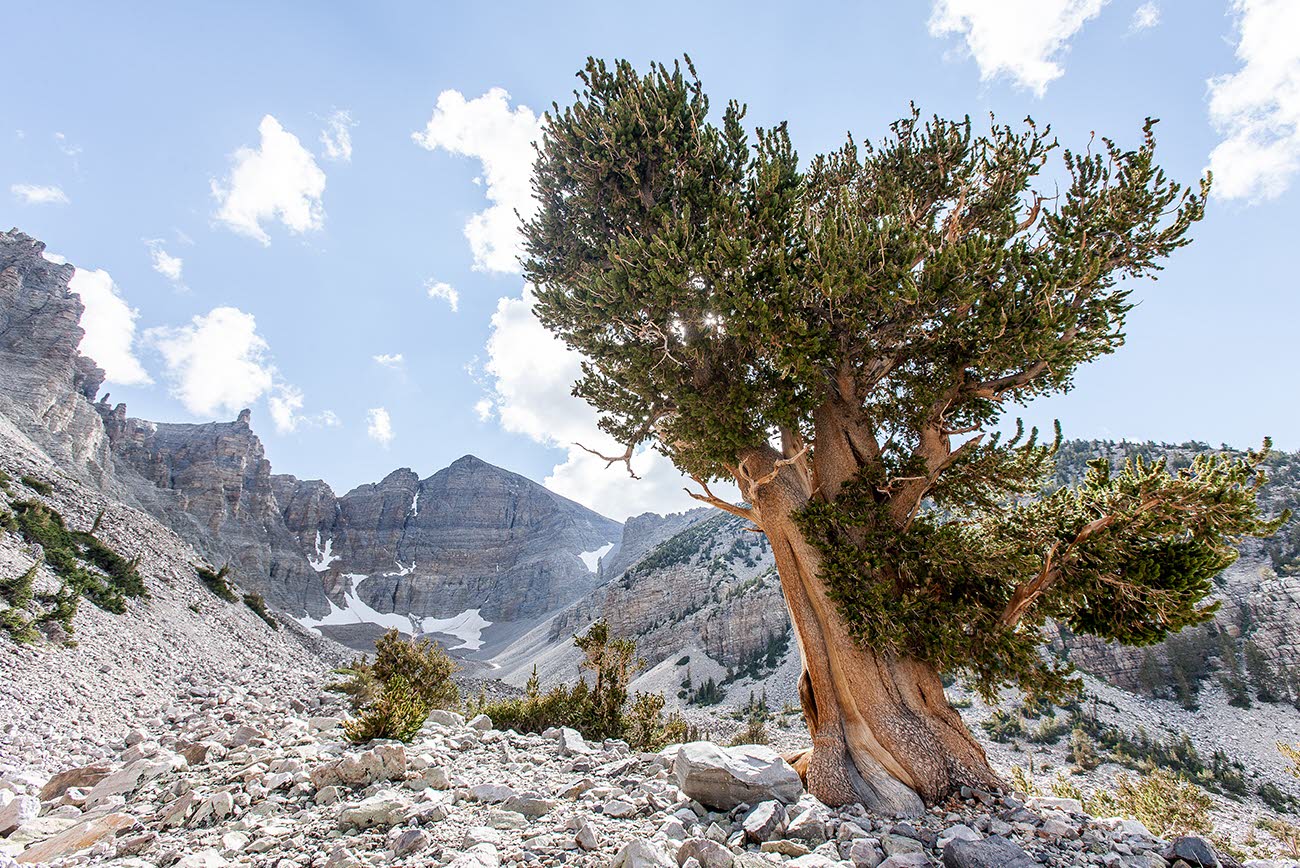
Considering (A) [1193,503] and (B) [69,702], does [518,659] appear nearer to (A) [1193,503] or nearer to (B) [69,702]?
(B) [69,702]

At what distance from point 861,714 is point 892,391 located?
18.0 ft

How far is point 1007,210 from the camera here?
9836 mm

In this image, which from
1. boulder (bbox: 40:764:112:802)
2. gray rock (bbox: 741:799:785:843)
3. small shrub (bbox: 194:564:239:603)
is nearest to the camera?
gray rock (bbox: 741:799:785:843)

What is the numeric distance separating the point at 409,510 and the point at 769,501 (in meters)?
191

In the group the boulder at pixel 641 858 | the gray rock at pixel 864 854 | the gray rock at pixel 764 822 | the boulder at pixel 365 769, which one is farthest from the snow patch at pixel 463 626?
the boulder at pixel 641 858

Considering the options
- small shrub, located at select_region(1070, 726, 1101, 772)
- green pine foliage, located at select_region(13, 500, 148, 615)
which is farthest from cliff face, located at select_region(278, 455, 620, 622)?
small shrub, located at select_region(1070, 726, 1101, 772)

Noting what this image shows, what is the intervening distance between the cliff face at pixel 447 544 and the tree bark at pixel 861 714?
146 m

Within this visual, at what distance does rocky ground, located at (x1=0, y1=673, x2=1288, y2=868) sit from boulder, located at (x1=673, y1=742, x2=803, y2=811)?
2 centimetres

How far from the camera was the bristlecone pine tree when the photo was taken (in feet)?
24.2

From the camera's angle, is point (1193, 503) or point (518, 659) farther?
point (518, 659)

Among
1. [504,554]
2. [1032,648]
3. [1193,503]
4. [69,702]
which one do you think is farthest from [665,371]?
[504,554]

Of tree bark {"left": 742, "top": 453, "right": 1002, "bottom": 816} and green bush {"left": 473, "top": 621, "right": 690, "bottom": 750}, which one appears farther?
green bush {"left": 473, "top": 621, "right": 690, "bottom": 750}

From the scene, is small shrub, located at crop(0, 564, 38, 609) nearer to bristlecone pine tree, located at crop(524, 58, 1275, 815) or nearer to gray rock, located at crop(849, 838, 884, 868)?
bristlecone pine tree, located at crop(524, 58, 1275, 815)

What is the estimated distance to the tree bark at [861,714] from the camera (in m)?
7.13
